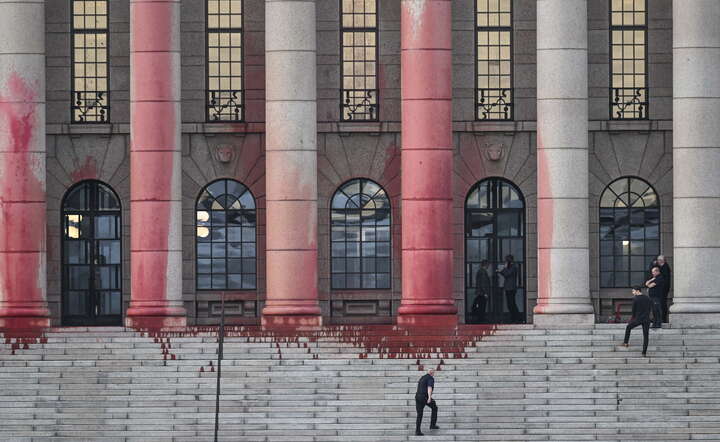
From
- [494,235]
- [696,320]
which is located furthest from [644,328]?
[494,235]

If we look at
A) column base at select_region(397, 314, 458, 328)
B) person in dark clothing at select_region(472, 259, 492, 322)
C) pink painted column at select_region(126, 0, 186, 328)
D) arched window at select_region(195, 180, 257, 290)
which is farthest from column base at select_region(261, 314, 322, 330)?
person in dark clothing at select_region(472, 259, 492, 322)

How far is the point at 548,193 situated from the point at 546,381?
23.9ft

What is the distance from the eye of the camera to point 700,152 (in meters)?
69.1

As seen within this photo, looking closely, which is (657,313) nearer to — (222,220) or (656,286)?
(656,286)

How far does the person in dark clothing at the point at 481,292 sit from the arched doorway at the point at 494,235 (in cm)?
9

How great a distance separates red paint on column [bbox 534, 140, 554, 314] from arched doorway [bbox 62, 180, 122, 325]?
44.3 ft

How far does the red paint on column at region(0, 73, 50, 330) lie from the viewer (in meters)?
69.1

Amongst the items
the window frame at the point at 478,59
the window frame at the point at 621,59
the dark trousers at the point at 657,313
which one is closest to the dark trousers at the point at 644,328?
the dark trousers at the point at 657,313

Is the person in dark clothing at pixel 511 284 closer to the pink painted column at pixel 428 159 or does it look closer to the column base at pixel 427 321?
the pink painted column at pixel 428 159

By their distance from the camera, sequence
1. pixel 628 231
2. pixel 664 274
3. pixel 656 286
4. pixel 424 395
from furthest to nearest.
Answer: pixel 628 231 → pixel 664 274 → pixel 656 286 → pixel 424 395

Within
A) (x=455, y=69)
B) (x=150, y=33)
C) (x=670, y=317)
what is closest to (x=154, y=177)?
(x=150, y=33)

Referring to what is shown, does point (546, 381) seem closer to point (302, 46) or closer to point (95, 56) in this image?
point (302, 46)

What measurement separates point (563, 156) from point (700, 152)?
12.9 feet

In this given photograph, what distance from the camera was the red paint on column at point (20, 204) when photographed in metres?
69.1
